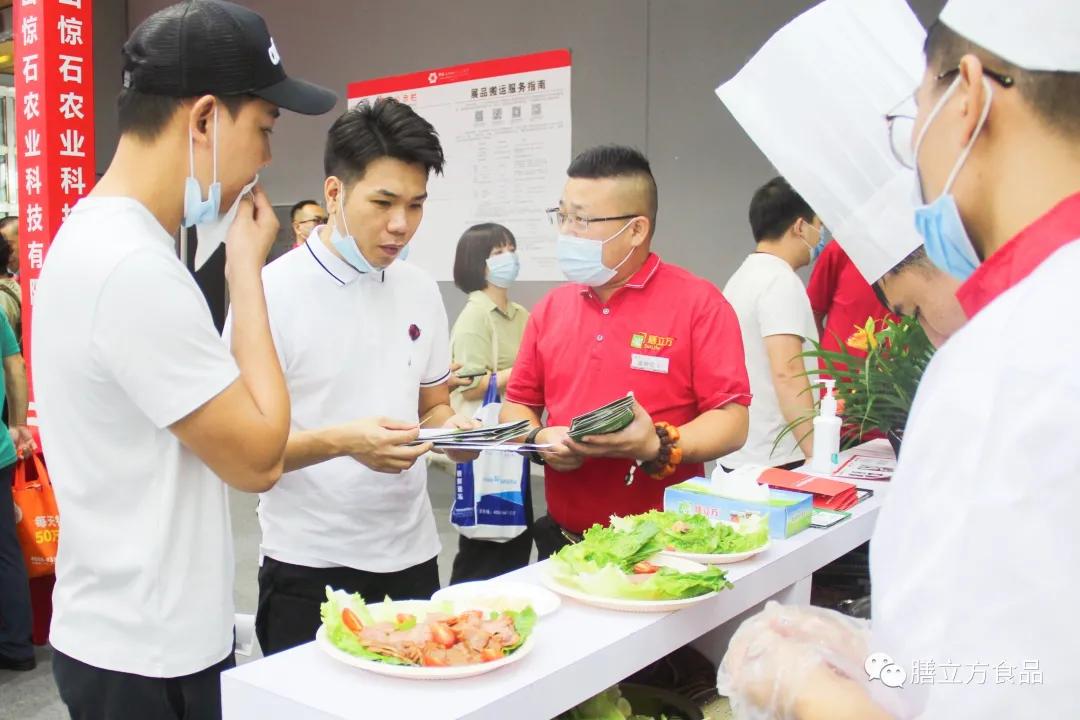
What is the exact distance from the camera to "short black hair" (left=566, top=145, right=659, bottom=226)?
231 cm

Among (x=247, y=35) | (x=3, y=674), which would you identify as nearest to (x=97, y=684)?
(x=247, y=35)

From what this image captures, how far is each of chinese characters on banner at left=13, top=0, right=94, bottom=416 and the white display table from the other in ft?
10.5

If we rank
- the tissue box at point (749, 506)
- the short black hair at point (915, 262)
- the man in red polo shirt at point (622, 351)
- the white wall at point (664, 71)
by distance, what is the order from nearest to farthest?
the short black hair at point (915, 262) < the tissue box at point (749, 506) < the man in red polo shirt at point (622, 351) < the white wall at point (664, 71)

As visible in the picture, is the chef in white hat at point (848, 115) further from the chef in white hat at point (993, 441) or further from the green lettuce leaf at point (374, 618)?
the green lettuce leaf at point (374, 618)

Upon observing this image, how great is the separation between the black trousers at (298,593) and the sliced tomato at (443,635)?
2.64 ft

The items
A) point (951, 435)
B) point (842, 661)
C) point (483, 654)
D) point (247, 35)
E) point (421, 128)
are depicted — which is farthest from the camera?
point (421, 128)

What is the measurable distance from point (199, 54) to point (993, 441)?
1.18 meters

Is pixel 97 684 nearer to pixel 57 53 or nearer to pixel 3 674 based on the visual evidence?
pixel 3 674

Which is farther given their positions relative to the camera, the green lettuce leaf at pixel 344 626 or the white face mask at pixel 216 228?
the white face mask at pixel 216 228

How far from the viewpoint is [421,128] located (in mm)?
2014

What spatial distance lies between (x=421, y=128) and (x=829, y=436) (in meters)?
1.30

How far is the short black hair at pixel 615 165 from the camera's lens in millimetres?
2312

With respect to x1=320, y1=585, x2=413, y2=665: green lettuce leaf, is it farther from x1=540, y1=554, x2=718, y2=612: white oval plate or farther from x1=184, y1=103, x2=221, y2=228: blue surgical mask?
x1=184, y1=103, x2=221, y2=228: blue surgical mask

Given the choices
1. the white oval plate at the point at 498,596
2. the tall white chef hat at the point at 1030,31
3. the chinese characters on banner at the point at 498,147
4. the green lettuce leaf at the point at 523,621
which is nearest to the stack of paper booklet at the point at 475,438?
the white oval plate at the point at 498,596
